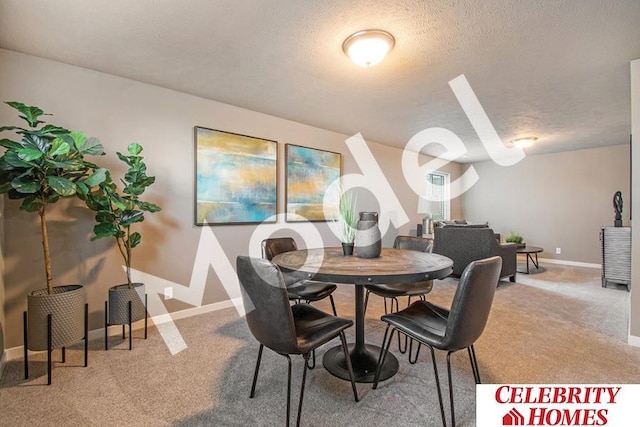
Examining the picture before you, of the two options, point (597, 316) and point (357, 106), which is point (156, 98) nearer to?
point (357, 106)

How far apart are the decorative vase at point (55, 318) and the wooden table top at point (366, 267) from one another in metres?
1.48

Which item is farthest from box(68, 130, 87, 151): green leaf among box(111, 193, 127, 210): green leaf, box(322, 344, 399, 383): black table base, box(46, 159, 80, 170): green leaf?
box(322, 344, 399, 383): black table base

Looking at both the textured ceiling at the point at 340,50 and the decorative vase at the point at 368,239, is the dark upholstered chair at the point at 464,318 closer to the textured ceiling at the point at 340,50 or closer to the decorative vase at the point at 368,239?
the decorative vase at the point at 368,239

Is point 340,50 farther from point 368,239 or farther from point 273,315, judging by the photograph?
point 273,315

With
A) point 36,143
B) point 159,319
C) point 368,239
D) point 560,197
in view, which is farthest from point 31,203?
point 560,197

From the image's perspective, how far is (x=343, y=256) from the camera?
220 cm

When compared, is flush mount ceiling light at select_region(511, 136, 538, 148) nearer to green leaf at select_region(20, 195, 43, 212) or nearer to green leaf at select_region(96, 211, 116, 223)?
green leaf at select_region(96, 211, 116, 223)

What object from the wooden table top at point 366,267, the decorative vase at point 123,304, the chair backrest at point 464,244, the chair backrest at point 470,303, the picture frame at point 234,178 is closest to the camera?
the chair backrest at point 470,303

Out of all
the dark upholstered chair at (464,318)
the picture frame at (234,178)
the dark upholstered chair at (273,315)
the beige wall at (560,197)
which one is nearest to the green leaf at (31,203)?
the picture frame at (234,178)

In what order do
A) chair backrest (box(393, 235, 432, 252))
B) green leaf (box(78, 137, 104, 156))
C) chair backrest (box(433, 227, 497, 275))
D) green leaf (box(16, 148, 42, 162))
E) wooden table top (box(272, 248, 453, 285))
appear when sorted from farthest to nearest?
chair backrest (box(433, 227, 497, 275))
chair backrest (box(393, 235, 432, 252))
green leaf (box(78, 137, 104, 156))
green leaf (box(16, 148, 42, 162))
wooden table top (box(272, 248, 453, 285))

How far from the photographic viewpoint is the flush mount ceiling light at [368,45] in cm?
199

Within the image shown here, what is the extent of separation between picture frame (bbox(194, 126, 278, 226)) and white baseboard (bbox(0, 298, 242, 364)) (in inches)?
36.3

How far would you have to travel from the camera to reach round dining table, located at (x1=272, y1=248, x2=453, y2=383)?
1583mm

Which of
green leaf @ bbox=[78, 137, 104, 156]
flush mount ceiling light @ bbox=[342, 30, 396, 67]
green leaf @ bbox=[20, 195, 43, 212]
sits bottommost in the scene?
green leaf @ bbox=[20, 195, 43, 212]
